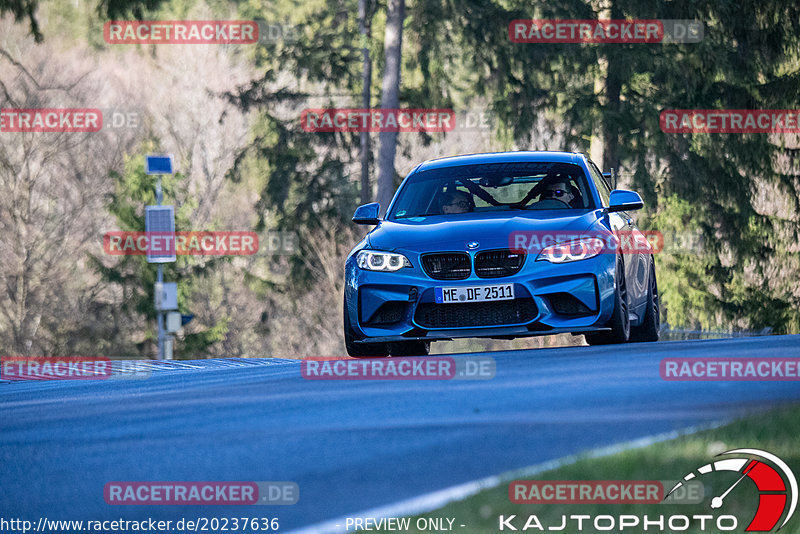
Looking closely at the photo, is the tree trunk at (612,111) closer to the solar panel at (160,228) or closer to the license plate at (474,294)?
the solar panel at (160,228)

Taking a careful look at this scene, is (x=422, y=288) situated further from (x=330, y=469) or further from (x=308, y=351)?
(x=308, y=351)

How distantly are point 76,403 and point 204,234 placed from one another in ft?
131

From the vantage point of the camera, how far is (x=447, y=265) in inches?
392

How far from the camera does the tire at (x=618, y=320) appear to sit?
10.1 m

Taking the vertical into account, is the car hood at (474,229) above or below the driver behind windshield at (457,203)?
below

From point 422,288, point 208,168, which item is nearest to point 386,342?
point 422,288

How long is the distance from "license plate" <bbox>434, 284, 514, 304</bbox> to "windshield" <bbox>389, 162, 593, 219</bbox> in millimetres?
1464

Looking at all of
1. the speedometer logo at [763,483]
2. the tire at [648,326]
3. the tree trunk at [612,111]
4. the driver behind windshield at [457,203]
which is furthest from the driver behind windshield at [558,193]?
the tree trunk at [612,111]

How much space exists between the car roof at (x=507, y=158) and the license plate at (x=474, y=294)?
2261 mm

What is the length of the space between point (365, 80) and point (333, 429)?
34.3 meters

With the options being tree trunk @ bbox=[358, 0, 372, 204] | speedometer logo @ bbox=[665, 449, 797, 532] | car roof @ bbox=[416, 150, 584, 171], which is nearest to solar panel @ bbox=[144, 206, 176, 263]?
tree trunk @ bbox=[358, 0, 372, 204]

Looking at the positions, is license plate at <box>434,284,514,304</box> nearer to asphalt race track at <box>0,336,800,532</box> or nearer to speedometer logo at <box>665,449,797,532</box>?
asphalt race track at <box>0,336,800,532</box>

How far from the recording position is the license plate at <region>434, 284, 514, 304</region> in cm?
974

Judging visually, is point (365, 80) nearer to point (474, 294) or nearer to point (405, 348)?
point (405, 348)
